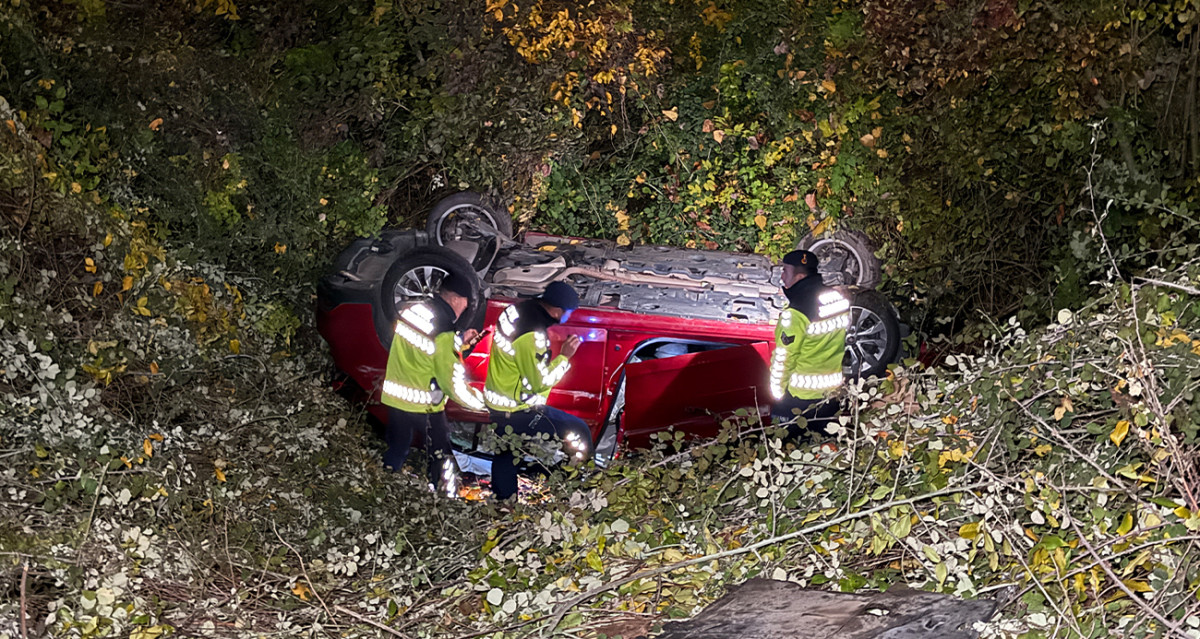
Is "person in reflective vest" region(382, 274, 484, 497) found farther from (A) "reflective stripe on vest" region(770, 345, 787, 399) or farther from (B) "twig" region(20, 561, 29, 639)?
(B) "twig" region(20, 561, 29, 639)

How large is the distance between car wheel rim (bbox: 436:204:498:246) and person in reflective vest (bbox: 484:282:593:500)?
0.42 metres

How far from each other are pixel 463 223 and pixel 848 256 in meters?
1.83

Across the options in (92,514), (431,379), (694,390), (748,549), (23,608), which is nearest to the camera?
(748,549)

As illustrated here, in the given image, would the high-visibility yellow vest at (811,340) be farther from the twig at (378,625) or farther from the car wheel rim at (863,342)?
the twig at (378,625)

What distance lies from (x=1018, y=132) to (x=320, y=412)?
3.53 meters

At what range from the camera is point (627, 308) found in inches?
163

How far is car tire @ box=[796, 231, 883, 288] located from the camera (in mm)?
4074

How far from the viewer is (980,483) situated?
2.63 meters

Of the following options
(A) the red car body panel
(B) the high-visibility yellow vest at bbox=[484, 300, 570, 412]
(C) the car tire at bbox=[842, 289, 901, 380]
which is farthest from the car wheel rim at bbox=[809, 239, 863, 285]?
(B) the high-visibility yellow vest at bbox=[484, 300, 570, 412]

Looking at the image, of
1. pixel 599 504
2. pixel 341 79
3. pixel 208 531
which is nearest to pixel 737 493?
pixel 599 504

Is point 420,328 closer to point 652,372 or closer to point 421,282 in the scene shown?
point 421,282

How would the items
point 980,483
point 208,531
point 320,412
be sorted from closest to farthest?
point 980,483
point 208,531
point 320,412

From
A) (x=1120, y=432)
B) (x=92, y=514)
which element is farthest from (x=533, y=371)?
(x=1120, y=432)

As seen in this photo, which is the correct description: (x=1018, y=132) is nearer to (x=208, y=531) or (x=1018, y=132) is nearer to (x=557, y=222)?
(x=557, y=222)
